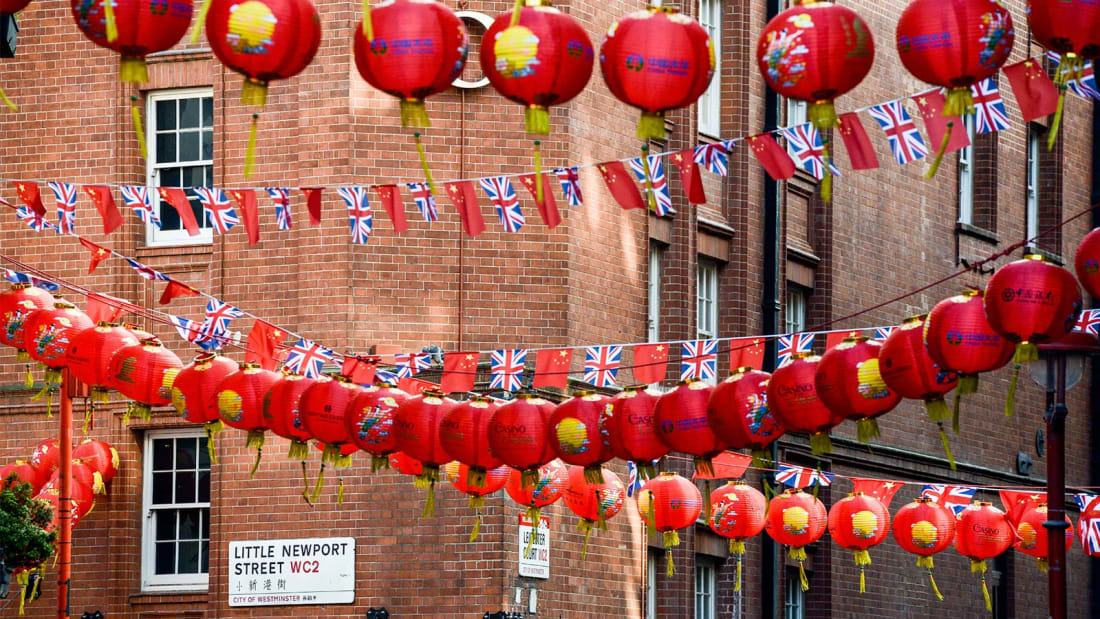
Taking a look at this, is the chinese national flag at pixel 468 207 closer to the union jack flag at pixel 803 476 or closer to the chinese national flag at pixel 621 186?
the chinese national flag at pixel 621 186

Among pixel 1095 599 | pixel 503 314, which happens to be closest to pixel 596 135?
pixel 503 314

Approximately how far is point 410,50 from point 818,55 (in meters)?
2.48

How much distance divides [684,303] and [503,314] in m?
3.94

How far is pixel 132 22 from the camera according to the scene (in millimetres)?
12172

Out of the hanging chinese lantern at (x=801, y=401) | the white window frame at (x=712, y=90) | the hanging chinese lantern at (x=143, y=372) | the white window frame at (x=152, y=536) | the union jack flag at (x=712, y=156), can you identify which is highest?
the white window frame at (x=712, y=90)

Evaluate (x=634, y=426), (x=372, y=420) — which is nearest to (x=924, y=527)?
(x=634, y=426)

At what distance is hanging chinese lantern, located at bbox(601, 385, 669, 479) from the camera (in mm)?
18047

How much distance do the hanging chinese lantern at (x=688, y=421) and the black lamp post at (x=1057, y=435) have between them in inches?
122

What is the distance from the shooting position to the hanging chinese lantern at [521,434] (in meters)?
18.2

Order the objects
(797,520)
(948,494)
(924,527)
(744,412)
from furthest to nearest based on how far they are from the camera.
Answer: (948,494) < (924,527) < (797,520) < (744,412)

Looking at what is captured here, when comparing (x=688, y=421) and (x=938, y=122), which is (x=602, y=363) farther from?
(x=938, y=122)

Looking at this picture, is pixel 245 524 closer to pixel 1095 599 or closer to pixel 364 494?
pixel 364 494

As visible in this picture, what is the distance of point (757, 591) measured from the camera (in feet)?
99.2

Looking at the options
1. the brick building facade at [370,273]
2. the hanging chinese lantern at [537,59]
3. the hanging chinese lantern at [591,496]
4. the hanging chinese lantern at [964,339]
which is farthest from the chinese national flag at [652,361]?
the hanging chinese lantern at [537,59]
